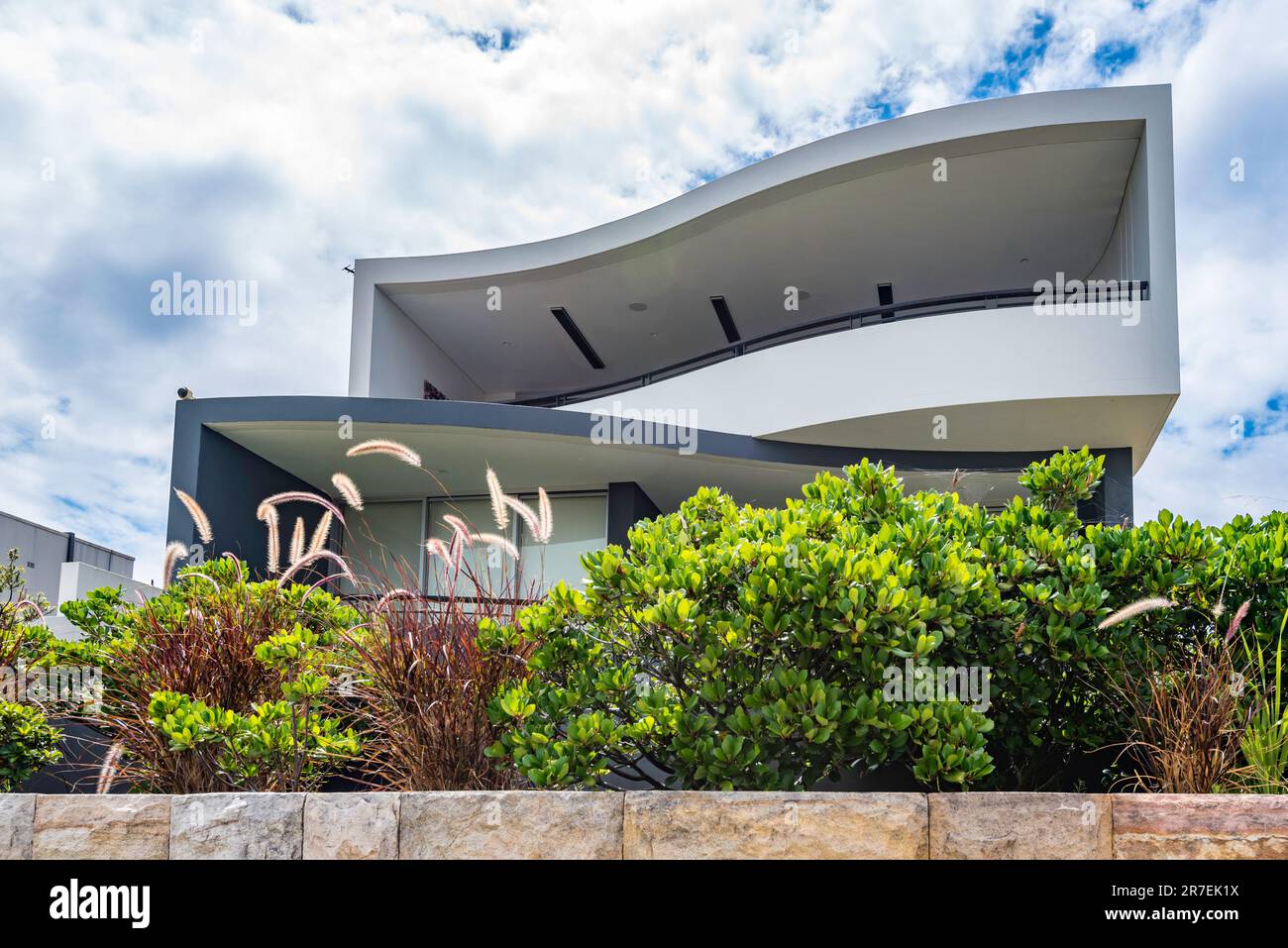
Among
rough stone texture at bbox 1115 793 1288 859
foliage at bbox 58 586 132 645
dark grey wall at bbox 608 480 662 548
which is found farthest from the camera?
dark grey wall at bbox 608 480 662 548

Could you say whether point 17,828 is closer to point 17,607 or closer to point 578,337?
point 17,607

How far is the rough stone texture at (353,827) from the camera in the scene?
3.08m

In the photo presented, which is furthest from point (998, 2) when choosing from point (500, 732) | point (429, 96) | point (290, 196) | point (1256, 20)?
point (500, 732)

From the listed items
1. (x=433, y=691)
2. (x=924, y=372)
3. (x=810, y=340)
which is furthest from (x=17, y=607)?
(x=924, y=372)

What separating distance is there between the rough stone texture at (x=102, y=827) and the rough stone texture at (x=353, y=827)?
22.0 inches

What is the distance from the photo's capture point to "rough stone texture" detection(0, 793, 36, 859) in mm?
3344

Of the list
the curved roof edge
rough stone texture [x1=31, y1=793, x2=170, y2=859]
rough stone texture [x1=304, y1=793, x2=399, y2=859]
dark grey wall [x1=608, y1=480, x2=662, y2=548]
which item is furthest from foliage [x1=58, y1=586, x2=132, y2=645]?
the curved roof edge

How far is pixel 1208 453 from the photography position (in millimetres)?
8766

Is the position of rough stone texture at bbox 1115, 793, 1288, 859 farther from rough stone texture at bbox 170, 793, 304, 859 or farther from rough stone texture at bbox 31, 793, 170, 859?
rough stone texture at bbox 31, 793, 170, 859

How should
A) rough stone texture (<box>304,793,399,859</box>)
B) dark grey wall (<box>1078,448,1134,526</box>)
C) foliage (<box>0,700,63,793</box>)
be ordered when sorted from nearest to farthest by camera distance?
rough stone texture (<box>304,793,399,859</box>) → foliage (<box>0,700,63,793</box>) → dark grey wall (<box>1078,448,1134,526</box>)

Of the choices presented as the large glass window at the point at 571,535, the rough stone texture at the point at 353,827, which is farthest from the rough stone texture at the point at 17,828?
the large glass window at the point at 571,535

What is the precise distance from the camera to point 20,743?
4.86m

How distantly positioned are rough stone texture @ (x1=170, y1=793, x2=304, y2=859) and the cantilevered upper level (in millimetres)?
8478
